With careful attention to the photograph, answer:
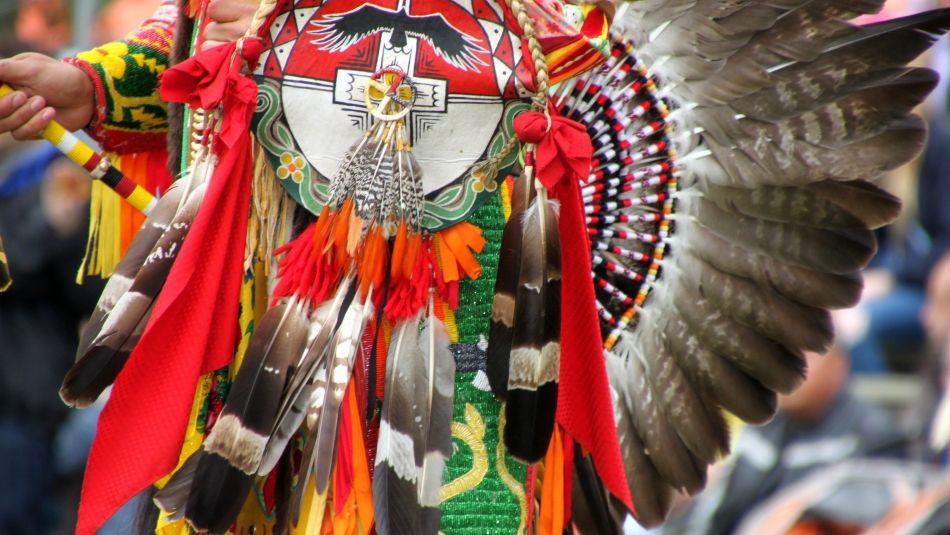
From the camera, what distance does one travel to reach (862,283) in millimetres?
2832

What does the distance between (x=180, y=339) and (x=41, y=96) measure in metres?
0.56

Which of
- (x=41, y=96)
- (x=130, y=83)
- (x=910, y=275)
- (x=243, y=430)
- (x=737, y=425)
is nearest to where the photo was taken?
(x=243, y=430)

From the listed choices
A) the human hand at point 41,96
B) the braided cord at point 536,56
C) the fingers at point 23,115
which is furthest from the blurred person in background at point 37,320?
the braided cord at point 536,56

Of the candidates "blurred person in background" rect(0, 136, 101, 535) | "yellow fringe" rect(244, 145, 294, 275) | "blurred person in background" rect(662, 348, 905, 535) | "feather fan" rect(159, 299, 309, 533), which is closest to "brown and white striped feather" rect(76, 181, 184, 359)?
"yellow fringe" rect(244, 145, 294, 275)

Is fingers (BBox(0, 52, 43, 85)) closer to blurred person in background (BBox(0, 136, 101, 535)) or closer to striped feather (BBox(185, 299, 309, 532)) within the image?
striped feather (BBox(185, 299, 309, 532))

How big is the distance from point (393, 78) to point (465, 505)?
0.76 metres

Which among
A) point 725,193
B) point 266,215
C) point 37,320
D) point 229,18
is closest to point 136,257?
point 266,215

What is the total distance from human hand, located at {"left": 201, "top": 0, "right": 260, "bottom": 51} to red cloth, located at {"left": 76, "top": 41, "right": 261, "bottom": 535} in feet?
0.33

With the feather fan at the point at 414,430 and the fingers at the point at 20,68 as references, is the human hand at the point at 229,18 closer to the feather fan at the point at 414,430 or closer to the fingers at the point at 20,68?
the fingers at the point at 20,68

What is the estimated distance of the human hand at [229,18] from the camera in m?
2.52

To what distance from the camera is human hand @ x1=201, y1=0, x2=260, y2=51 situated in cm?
252

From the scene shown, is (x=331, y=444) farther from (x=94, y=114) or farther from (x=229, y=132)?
(x=94, y=114)

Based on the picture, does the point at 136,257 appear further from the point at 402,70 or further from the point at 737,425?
the point at 737,425

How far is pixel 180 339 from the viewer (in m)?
2.43
